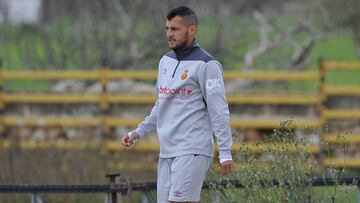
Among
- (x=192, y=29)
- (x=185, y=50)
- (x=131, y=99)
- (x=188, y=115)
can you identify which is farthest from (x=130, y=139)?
(x=131, y=99)

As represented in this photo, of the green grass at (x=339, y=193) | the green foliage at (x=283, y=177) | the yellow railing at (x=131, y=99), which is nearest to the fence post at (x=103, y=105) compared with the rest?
the yellow railing at (x=131, y=99)

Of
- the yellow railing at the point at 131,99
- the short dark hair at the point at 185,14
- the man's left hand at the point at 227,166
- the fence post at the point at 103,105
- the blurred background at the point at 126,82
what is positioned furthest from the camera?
the fence post at the point at 103,105

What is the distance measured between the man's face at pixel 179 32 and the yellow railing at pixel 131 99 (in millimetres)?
9296

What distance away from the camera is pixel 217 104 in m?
7.29

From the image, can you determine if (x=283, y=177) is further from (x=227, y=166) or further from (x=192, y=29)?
(x=192, y=29)

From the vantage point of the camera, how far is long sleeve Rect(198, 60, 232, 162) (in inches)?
286

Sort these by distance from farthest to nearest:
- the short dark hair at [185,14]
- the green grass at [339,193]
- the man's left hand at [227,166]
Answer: the green grass at [339,193] → the short dark hair at [185,14] → the man's left hand at [227,166]

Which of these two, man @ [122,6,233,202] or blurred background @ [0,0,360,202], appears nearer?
man @ [122,6,233,202]

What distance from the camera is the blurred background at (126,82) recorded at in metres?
16.2

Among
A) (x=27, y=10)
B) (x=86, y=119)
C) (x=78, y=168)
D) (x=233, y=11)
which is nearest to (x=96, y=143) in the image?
(x=86, y=119)

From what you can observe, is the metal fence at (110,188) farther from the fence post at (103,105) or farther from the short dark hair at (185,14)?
the fence post at (103,105)

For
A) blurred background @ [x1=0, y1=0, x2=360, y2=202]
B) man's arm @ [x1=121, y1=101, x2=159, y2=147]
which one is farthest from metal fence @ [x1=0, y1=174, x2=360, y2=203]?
blurred background @ [x1=0, y1=0, x2=360, y2=202]

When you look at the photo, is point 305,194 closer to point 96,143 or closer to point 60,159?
point 60,159

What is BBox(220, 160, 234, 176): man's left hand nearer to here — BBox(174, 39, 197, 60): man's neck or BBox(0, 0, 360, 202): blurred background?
BBox(174, 39, 197, 60): man's neck
